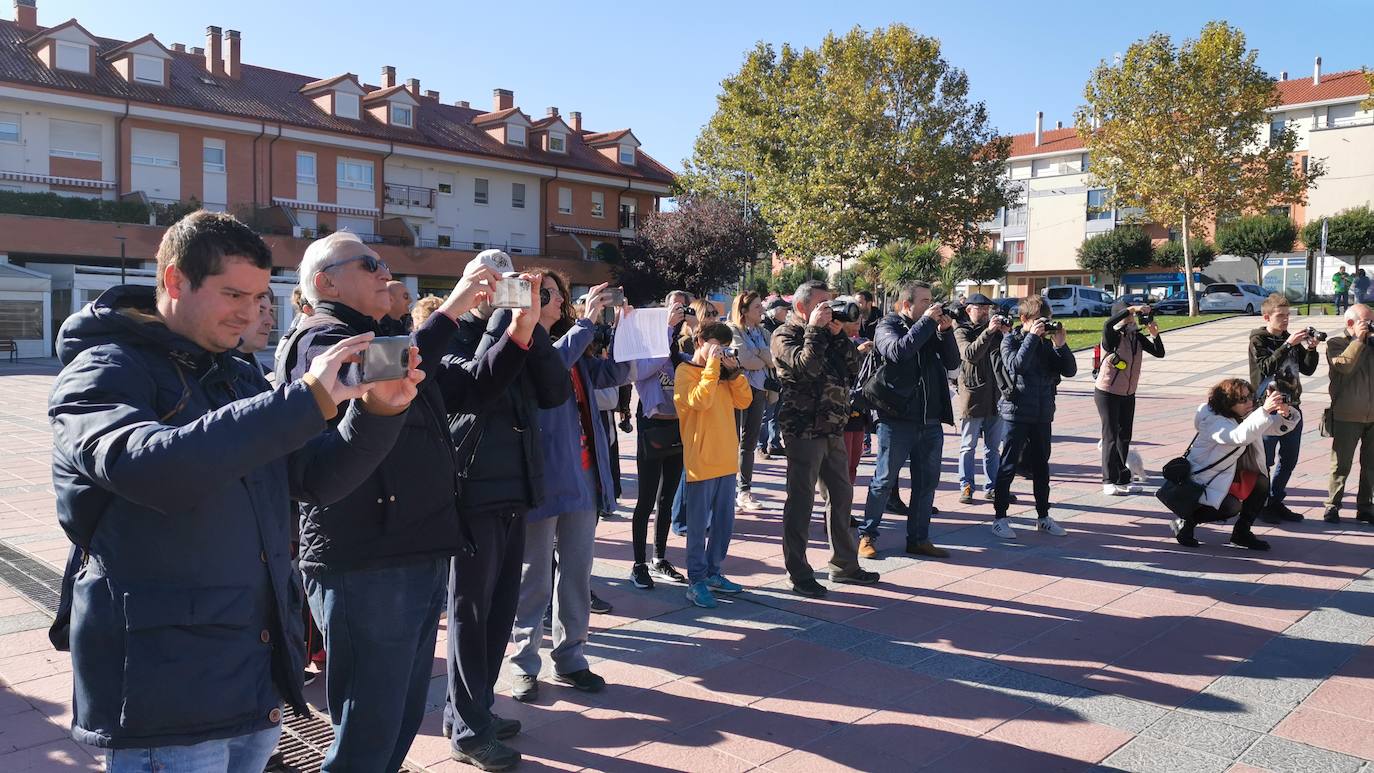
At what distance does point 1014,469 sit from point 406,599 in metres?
5.77

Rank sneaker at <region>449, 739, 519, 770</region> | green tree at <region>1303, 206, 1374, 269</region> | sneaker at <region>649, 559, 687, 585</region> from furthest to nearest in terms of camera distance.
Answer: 1. green tree at <region>1303, 206, 1374, 269</region>
2. sneaker at <region>649, 559, 687, 585</region>
3. sneaker at <region>449, 739, 519, 770</region>

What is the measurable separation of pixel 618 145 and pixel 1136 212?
99.3 feet

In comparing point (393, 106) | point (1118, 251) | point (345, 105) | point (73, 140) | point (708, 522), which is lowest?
point (708, 522)

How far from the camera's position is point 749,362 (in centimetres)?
730

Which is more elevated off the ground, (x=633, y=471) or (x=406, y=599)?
(x=406, y=599)

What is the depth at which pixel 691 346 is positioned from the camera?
732 centimetres

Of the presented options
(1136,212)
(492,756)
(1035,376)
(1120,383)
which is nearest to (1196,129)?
(1136,212)

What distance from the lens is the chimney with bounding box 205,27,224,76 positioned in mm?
39625

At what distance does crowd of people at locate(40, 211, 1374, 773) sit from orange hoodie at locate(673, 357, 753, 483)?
0.7 inches

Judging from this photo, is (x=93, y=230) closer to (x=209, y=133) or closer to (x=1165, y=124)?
(x=209, y=133)

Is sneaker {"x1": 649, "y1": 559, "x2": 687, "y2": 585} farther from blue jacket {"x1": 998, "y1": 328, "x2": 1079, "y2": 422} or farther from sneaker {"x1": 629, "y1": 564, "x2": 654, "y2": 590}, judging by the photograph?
blue jacket {"x1": 998, "y1": 328, "x2": 1079, "y2": 422}

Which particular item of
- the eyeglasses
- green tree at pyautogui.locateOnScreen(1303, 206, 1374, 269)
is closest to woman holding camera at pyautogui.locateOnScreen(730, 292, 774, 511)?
the eyeglasses

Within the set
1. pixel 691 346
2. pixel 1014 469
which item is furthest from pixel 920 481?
pixel 691 346

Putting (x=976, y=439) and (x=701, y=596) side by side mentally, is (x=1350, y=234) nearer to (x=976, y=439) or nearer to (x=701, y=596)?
(x=976, y=439)
